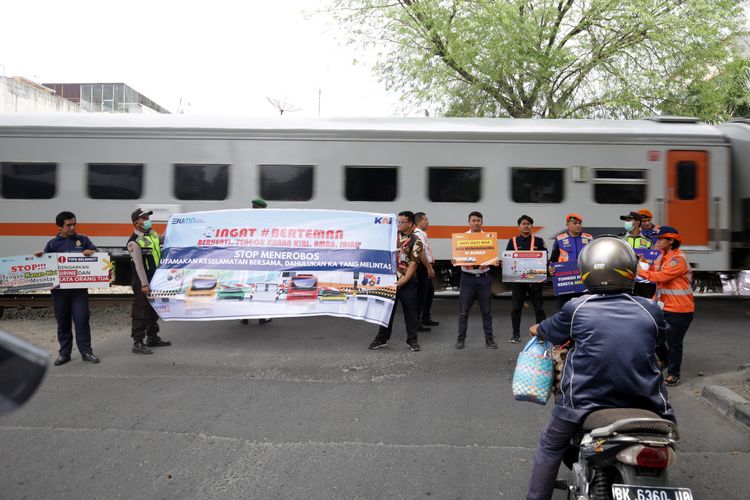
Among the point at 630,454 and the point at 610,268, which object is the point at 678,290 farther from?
the point at 630,454

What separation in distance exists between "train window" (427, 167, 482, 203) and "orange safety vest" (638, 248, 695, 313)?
172 inches

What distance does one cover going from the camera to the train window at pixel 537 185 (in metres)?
10.1

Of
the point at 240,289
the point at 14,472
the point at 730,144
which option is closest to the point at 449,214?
the point at 240,289

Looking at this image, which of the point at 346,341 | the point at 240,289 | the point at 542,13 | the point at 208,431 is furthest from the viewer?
the point at 542,13

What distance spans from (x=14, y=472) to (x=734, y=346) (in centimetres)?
819

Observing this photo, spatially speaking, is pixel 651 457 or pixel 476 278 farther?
pixel 476 278

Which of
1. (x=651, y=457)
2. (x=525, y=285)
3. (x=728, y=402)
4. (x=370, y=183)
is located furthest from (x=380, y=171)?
(x=651, y=457)

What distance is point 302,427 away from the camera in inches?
193

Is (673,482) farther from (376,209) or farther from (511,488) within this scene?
(376,209)

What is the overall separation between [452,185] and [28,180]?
749 cm

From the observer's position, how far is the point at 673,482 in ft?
12.8

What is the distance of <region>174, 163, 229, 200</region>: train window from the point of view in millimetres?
10219

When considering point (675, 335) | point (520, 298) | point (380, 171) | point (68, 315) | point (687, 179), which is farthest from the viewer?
point (380, 171)

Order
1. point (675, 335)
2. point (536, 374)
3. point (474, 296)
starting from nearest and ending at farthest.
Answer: point (536, 374), point (675, 335), point (474, 296)
